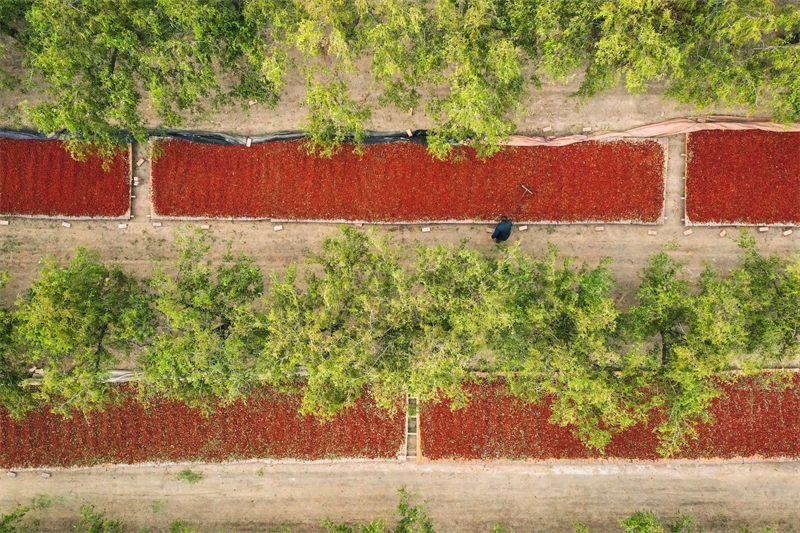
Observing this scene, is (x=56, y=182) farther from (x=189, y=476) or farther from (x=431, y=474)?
(x=431, y=474)

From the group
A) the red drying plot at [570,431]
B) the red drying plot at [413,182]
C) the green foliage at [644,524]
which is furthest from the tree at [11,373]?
the green foliage at [644,524]

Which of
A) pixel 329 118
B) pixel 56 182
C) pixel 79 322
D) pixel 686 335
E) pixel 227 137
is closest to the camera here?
pixel 79 322

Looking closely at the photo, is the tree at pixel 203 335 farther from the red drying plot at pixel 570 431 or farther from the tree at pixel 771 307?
the tree at pixel 771 307

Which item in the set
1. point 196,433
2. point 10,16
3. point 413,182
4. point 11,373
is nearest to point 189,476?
point 196,433

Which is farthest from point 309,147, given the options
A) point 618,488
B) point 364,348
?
point 618,488

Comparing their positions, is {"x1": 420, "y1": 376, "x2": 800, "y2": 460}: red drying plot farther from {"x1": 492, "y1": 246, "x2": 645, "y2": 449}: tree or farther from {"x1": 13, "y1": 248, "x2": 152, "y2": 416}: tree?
{"x1": 13, "y1": 248, "x2": 152, "y2": 416}: tree

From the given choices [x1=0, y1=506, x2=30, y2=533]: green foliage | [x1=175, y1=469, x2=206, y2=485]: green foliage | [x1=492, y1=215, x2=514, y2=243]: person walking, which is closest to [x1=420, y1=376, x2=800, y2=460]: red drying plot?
[x1=492, y1=215, x2=514, y2=243]: person walking
